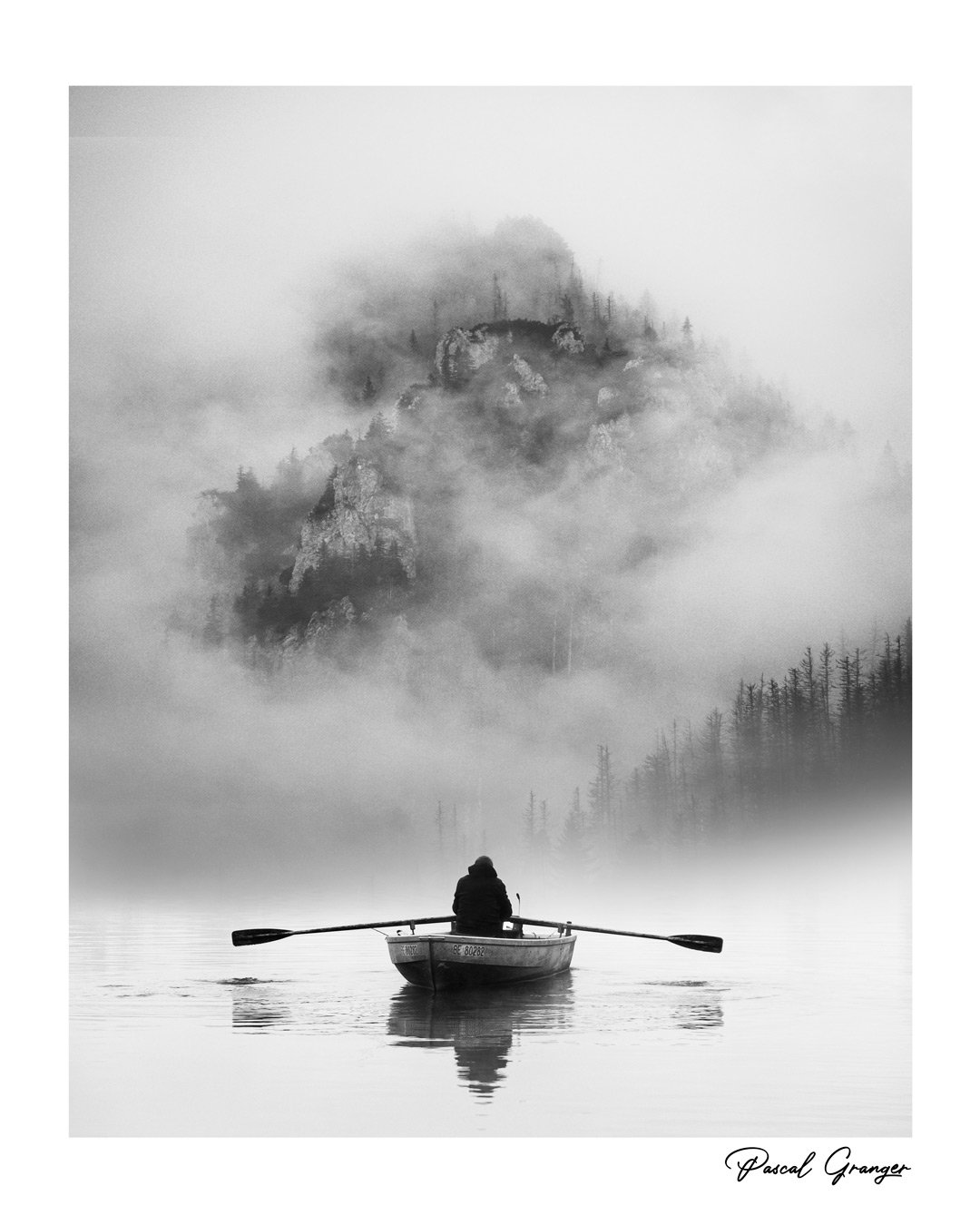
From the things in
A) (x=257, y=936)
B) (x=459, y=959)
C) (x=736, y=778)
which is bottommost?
(x=736, y=778)

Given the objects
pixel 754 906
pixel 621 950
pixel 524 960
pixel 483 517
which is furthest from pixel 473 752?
pixel 524 960

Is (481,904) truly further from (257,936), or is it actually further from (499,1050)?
(499,1050)

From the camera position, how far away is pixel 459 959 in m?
16.1

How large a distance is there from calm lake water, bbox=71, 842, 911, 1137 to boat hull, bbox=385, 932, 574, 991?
26 cm

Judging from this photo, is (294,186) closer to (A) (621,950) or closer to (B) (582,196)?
(B) (582,196)

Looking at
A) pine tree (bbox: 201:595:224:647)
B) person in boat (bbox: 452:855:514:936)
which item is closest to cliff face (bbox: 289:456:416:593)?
pine tree (bbox: 201:595:224:647)

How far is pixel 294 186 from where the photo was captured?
35.4 m

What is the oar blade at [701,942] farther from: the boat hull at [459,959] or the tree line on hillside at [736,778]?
the tree line on hillside at [736,778]

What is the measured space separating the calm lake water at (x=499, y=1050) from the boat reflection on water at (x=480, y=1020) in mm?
43

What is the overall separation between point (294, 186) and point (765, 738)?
100 ft
